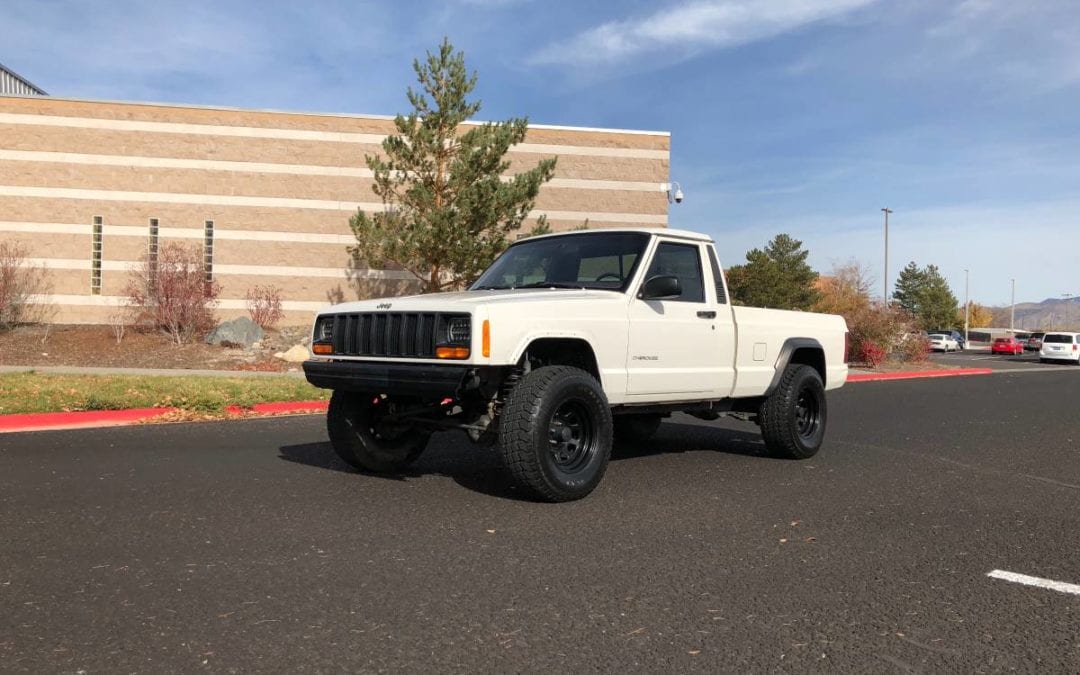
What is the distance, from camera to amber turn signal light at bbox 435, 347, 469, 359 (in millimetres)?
5281

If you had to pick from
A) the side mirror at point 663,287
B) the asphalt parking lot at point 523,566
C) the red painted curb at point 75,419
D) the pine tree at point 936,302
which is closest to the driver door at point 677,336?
the side mirror at point 663,287

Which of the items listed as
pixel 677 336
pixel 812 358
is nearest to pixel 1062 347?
pixel 812 358

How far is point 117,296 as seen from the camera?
88.0 feet

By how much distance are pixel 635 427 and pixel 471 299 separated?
3.33 metres

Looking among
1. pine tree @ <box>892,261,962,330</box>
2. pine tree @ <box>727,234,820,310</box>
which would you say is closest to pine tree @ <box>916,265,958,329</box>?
pine tree @ <box>892,261,962,330</box>

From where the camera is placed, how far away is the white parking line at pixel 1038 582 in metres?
3.88

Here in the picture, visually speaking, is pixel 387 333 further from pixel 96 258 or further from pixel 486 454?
pixel 96 258

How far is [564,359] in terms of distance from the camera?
6.05m

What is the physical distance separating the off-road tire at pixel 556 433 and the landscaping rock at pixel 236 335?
17192 millimetres

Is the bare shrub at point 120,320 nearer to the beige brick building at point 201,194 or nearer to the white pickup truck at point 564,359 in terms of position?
the beige brick building at point 201,194

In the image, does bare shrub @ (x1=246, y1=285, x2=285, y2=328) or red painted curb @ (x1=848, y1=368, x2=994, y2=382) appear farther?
bare shrub @ (x1=246, y1=285, x2=285, y2=328)

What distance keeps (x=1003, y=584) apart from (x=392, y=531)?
3.20 meters

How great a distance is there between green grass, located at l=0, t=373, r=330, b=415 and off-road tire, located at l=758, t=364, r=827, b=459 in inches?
268

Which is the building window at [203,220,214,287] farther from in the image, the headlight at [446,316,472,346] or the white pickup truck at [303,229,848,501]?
the headlight at [446,316,472,346]
